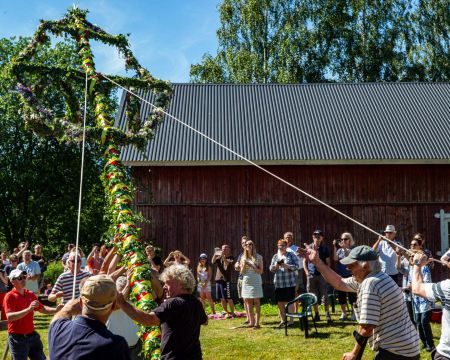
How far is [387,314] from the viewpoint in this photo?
5410 mm

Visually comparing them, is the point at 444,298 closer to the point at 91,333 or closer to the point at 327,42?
the point at 91,333

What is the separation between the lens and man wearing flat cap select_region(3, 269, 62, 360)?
8.09 m

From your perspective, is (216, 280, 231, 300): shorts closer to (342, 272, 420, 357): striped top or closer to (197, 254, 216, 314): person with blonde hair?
(197, 254, 216, 314): person with blonde hair

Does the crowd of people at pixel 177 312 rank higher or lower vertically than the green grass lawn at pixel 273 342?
higher

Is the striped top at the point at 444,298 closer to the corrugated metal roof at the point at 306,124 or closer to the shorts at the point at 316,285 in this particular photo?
the shorts at the point at 316,285

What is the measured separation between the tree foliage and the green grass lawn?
21.0m

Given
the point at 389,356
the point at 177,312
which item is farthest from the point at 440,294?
the point at 177,312

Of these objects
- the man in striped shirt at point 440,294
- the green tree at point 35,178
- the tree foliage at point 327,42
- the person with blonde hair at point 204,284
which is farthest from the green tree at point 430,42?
the man in striped shirt at point 440,294

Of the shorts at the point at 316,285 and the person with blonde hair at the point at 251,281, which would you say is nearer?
the person with blonde hair at the point at 251,281

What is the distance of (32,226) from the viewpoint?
31.3 meters

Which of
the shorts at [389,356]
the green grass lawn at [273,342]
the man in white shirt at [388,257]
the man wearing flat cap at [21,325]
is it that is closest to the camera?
the shorts at [389,356]

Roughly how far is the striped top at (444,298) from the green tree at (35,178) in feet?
84.0

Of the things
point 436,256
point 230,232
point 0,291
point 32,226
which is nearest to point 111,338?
point 0,291

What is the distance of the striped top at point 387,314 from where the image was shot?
536 cm
